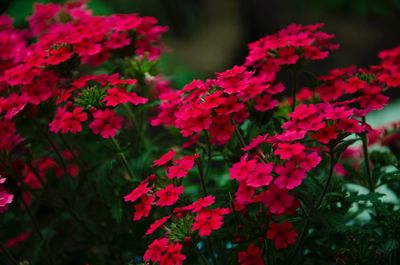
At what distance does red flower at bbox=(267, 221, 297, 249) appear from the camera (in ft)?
3.68

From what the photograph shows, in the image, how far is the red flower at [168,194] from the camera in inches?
44.1

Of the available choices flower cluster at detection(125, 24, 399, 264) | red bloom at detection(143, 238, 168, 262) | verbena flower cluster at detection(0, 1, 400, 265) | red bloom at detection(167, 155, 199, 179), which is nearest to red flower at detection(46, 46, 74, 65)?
verbena flower cluster at detection(0, 1, 400, 265)

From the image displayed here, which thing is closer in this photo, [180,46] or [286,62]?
[286,62]

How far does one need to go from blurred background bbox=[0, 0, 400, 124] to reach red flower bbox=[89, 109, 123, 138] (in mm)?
3495

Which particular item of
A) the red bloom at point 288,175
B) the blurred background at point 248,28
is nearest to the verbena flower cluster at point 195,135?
the red bloom at point 288,175

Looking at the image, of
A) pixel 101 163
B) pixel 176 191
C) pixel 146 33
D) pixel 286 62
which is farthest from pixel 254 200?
pixel 146 33

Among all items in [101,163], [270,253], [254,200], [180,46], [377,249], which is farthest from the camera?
[180,46]

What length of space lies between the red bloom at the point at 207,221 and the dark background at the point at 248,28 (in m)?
3.86

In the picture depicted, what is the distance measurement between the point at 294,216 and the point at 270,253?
0.10 meters

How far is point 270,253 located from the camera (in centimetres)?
119

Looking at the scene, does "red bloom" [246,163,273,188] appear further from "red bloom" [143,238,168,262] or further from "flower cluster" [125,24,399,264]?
"red bloom" [143,238,168,262]

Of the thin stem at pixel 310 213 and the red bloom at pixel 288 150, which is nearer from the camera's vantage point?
the red bloom at pixel 288 150

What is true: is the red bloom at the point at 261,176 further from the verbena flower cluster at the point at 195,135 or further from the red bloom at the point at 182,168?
the red bloom at the point at 182,168

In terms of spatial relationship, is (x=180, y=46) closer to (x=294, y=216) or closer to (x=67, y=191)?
(x=67, y=191)
